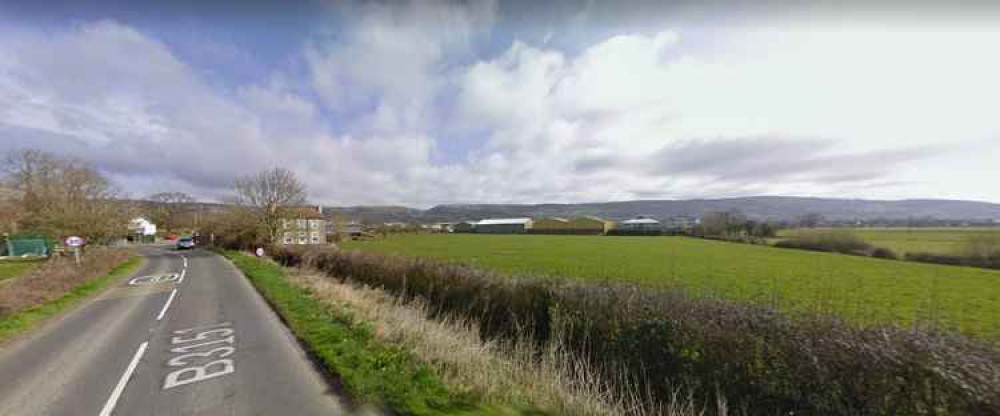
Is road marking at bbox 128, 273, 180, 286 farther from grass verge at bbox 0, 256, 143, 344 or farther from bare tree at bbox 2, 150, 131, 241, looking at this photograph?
bare tree at bbox 2, 150, 131, 241

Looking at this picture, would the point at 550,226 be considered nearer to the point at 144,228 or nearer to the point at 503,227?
the point at 503,227

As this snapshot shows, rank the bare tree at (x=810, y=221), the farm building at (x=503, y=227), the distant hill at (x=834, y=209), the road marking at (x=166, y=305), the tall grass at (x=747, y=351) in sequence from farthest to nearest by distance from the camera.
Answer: the farm building at (x=503, y=227), the distant hill at (x=834, y=209), the bare tree at (x=810, y=221), the road marking at (x=166, y=305), the tall grass at (x=747, y=351)

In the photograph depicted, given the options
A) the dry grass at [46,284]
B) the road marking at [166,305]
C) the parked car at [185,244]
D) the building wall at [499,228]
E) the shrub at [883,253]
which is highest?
the dry grass at [46,284]

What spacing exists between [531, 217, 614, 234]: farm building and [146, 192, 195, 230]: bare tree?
291 ft

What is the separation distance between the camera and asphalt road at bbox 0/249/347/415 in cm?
458

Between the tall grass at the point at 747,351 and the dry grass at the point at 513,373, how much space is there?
1.38 ft

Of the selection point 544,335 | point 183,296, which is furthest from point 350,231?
point 544,335

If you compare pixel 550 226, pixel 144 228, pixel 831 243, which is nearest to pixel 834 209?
pixel 550 226

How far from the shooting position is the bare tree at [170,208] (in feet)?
247

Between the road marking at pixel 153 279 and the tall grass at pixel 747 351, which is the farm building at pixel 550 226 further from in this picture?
the tall grass at pixel 747 351

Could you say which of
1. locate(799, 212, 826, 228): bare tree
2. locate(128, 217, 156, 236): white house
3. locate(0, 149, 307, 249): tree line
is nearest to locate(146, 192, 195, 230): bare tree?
locate(128, 217, 156, 236): white house

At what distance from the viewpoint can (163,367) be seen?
5.82 metres

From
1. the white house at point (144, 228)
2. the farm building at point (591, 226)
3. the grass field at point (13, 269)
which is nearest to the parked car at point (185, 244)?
the grass field at point (13, 269)

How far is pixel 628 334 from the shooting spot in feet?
21.6
